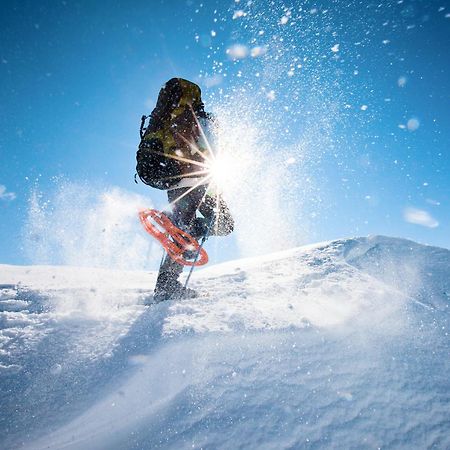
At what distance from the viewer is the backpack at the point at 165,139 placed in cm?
458

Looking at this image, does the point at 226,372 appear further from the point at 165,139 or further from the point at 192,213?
the point at 165,139

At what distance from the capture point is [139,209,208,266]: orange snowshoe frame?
4793mm

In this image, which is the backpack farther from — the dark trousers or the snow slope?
the snow slope

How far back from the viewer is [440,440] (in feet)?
6.65

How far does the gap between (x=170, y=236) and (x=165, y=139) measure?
4.94 feet

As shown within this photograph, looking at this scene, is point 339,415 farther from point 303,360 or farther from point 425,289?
point 425,289

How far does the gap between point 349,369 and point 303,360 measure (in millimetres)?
376

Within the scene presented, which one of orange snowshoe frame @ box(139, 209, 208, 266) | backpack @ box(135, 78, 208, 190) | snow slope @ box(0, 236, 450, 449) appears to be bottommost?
snow slope @ box(0, 236, 450, 449)

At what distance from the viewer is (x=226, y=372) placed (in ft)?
8.25

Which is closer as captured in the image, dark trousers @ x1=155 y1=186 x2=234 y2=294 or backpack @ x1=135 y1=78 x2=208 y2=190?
backpack @ x1=135 y1=78 x2=208 y2=190

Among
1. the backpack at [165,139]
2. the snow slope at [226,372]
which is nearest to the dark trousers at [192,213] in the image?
the backpack at [165,139]

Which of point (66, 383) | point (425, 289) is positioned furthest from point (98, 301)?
point (425, 289)

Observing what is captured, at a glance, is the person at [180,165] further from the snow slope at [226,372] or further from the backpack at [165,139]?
the snow slope at [226,372]

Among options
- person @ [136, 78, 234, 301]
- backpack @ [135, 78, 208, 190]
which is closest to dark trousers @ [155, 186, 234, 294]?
person @ [136, 78, 234, 301]
